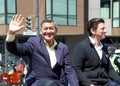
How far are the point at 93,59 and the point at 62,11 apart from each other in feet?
113

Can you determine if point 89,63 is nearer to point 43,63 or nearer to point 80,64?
point 80,64

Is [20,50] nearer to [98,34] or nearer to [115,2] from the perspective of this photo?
[98,34]

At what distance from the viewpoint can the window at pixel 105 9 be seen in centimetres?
4228

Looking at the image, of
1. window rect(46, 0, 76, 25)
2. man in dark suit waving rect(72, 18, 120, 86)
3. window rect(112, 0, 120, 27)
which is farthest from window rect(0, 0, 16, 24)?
man in dark suit waving rect(72, 18, 120, 86)

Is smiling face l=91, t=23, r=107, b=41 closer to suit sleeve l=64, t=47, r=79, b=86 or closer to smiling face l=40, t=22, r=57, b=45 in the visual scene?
suit sleeve l=64, t=47, r=79, b=86

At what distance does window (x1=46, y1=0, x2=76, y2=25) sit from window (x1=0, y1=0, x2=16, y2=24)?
3399mm

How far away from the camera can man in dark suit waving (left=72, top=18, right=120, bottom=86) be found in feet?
15.2

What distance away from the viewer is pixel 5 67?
28156 millimetres

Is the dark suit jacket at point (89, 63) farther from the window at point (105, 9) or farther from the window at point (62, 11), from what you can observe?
the window at point (105, 9)

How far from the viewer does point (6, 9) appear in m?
36.6

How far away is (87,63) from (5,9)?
106 ft

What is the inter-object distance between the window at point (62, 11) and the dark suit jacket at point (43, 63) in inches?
1329

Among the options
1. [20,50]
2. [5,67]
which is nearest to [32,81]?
[20,50]

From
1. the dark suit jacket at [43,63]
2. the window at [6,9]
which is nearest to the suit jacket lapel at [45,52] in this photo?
the dark suit jacket at [43,63]
